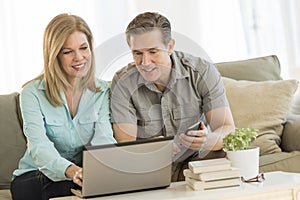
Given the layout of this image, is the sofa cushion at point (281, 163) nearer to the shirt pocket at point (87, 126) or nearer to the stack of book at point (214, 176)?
the stack of book at point (214, 176)

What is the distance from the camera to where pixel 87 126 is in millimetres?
2332

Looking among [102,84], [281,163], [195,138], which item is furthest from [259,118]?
[102,84]

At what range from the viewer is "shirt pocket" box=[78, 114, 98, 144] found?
2.32m

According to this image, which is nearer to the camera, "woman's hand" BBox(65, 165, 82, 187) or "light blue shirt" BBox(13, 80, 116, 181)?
"woman's hand" BBox(65, 165, 82, 187)

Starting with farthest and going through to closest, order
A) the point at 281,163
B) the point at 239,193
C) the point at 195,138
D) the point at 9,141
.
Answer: the point at 9,141, the point at 281,163, the point at 195,138, the point at 239,193

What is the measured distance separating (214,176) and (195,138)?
255mm

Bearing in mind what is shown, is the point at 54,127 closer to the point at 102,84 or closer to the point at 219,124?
the point at 102,84

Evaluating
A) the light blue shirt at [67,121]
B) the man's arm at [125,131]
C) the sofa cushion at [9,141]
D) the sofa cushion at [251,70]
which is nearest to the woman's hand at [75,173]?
the light blue shirt at [67,121]

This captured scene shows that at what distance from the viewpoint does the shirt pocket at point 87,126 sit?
2324 millimetres

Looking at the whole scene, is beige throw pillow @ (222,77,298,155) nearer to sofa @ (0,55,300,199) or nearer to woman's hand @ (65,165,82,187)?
sofa @ (0,55,300,199)

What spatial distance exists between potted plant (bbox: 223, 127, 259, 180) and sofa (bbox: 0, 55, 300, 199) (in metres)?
0.44

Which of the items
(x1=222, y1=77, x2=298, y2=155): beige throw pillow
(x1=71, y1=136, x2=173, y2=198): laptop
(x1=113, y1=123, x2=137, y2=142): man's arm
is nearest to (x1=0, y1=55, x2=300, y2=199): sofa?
(x1=222, y1=77, x2=298, y2=155): beige throw pillow

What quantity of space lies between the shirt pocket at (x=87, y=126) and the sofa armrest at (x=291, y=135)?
3.03 feet

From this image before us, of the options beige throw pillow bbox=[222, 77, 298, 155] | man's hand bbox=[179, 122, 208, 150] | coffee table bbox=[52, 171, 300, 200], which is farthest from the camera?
beige throw pillow bbox=[222, 77, 298, 155]
